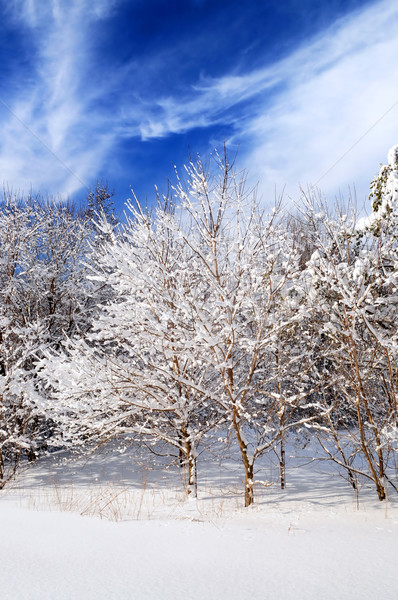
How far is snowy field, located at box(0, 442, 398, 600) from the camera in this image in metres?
2.10

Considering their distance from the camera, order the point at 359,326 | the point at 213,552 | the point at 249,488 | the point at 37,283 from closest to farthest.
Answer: the point at 213,552, the point at 249,488, the point at 359,326, the point at 37,283

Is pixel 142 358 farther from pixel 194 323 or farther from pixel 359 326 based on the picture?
pixel 359 326

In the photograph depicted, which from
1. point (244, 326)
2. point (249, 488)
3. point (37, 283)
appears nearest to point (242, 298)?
point (244, 326)

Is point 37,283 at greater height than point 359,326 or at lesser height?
greater

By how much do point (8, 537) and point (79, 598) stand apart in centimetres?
149

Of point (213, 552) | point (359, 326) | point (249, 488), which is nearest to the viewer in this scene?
point (213, 552)

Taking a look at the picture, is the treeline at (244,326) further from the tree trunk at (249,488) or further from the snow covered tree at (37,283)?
the snow covered tree at (37,283)

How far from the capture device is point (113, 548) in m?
2.88

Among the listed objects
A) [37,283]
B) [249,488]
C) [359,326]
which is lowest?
[249,488]

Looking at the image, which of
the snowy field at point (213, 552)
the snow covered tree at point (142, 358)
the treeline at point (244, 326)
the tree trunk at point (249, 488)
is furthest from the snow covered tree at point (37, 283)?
the tree trunk at point (249, 488)

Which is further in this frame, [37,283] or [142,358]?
[37,283]

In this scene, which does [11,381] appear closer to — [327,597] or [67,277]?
[67,277]

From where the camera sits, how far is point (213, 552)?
9.32 feet

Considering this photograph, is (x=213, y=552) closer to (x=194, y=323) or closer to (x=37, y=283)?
(x=194, y=323)
